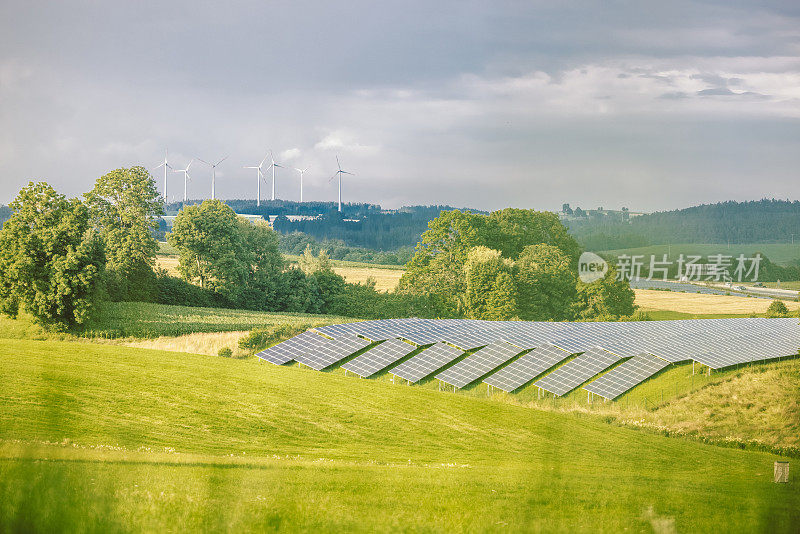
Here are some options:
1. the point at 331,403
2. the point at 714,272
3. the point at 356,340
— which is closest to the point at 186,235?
the point at 356,340

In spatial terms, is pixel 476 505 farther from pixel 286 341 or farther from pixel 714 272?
pixel 714 272

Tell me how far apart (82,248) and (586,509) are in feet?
58.4

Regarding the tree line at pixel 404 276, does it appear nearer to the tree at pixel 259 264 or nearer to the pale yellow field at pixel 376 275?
the tree at pixel 259 264

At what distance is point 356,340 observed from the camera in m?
24.7

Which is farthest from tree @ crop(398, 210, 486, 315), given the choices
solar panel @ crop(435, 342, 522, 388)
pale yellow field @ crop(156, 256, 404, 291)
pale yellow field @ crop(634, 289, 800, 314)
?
solar panel @ crop(435, 342, 522, 388)

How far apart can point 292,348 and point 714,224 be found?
61.2 ft

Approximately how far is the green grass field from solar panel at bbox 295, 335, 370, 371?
1746cm

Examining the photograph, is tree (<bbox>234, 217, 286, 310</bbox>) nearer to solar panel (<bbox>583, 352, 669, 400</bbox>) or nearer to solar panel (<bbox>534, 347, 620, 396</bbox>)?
solar panel (<bbox>534, 347, 620, 396</bbox>)

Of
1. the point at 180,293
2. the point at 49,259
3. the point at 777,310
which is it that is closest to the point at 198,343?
the point at 49,259

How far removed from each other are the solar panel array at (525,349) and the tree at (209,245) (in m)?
12.8

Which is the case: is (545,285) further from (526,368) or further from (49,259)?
(49,259)

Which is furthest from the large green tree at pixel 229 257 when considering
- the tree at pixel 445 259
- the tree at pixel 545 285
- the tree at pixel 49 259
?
the tree at pixel 49 259

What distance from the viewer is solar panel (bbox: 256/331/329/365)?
76.2 feet

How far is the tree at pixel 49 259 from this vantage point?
1991cm
